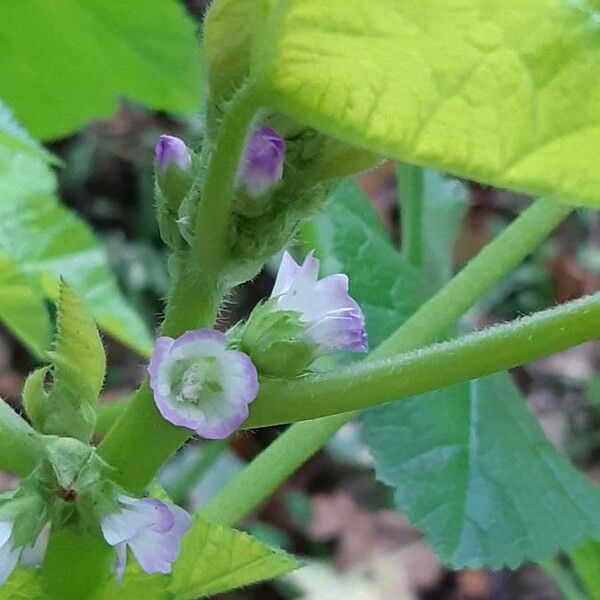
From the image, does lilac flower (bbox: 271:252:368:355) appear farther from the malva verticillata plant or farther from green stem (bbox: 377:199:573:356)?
green stem (bbox: 377:199:573:356)

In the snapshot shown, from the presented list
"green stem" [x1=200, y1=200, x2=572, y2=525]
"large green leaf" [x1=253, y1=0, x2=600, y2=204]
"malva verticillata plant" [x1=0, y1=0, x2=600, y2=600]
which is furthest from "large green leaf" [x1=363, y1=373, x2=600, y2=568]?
"large green leaf" [x1=253, y1=0, x2=600, y2=204]

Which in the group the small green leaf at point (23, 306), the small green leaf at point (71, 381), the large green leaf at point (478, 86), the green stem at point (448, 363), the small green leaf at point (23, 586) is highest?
the large green leaf at point (478, 86)

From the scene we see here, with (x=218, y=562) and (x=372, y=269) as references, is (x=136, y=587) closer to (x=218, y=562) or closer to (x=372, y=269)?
(x=218, y=562)

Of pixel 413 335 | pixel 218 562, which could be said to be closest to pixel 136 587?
Answer: pixel 218 562

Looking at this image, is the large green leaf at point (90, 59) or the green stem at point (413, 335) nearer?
the green stem at point (413, 335)

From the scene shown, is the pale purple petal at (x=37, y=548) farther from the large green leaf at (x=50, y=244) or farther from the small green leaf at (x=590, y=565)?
the small green leaf at (x=590, y=565)

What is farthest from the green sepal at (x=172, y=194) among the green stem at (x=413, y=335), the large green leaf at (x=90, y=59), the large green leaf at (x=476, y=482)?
the large green leaf at (x=90, y=59)
